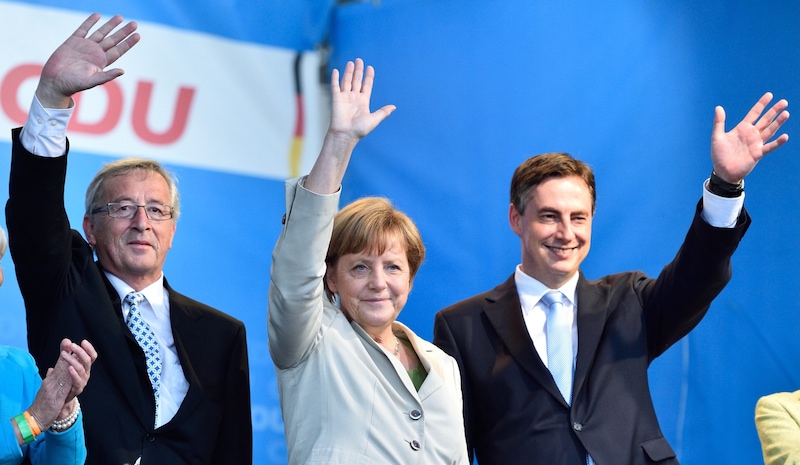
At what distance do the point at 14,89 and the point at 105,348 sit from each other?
1293 mm

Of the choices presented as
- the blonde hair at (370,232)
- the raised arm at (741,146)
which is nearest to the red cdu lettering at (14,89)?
the blonde hair at (370,232)

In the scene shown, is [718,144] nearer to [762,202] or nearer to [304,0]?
[762,202]

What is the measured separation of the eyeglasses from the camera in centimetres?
291

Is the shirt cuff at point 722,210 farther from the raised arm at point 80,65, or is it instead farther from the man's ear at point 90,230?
the man's ear at point 90,230

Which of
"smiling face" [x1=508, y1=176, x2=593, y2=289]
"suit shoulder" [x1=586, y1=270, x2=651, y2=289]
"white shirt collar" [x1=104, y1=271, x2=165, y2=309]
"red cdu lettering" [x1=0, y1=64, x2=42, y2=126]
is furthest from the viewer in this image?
"red cdu lettering" [x1=0, y1=64, x2=42, y2=126]

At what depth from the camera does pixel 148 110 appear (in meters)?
3.87

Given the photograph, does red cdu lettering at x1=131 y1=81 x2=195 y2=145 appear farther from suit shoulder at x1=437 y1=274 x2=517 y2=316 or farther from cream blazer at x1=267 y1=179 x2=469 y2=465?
cream blazer at x1=267 y1=179 x2=469 y2=465

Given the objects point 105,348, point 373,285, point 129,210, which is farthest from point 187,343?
point 373,285

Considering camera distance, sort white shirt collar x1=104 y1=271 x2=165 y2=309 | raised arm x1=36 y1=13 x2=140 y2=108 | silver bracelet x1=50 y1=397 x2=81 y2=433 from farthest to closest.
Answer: white shirt collar x1=104 y1=271 x2=165 y2=309 < raised arm x1=36 y1=13 x2=140 y2=108 < silver bracelet x1=50 y1=397 x2=81 y2=433

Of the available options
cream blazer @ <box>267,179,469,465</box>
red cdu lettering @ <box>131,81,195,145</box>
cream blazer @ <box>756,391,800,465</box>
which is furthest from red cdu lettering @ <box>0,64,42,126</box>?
cream blazer @ <box>756,391,800,465</box>

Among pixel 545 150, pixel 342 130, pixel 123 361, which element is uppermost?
pixel 545 150

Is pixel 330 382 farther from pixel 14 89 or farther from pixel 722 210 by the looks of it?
pixel 14 89

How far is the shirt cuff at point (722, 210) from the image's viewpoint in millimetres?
2879

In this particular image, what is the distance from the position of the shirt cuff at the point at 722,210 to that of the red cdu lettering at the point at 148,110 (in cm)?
190
